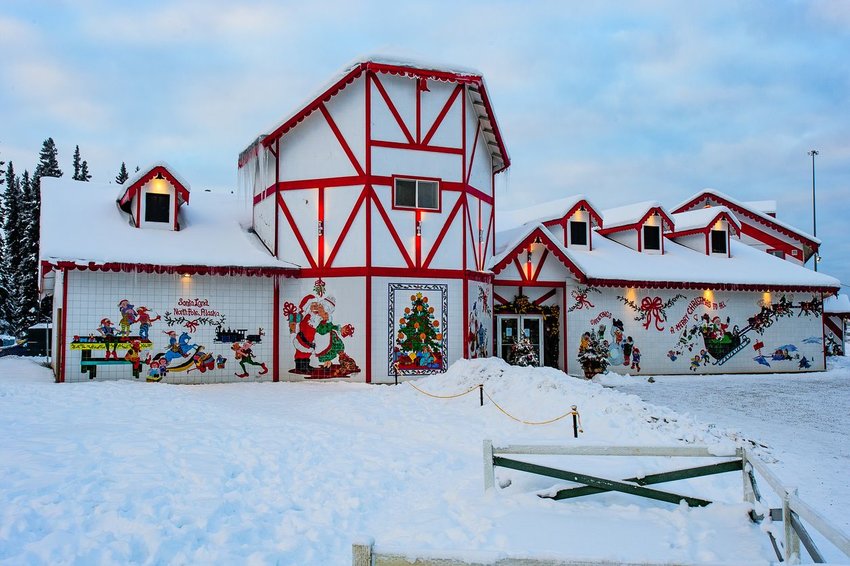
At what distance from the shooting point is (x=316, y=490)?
7.51 metres

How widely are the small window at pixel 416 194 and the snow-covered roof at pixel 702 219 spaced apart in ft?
44.5

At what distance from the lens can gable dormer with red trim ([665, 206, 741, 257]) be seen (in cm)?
2677

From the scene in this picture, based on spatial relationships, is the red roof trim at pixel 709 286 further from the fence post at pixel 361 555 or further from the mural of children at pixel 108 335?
the fence post at pixel 361 555

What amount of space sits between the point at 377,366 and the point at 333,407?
4.92 meters

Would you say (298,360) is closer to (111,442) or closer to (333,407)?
(333,407)

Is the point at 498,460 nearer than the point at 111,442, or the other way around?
the point at 498,460

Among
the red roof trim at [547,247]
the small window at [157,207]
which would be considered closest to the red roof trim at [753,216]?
the red roof trim at [547,247]

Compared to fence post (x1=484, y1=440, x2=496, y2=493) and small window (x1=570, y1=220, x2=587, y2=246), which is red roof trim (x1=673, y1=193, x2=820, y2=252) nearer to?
small window (x1=570, y1=220, x2=587, y2=246)

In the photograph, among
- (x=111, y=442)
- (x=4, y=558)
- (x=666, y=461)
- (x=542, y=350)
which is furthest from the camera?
(x=542, y=350)

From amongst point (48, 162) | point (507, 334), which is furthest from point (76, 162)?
point (507, 334)

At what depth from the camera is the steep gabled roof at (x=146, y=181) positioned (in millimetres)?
19250

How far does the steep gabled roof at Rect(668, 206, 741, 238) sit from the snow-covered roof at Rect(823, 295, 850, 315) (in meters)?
8.33

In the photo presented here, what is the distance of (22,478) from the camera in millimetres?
6258

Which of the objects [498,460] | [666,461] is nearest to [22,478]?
[498,460]
